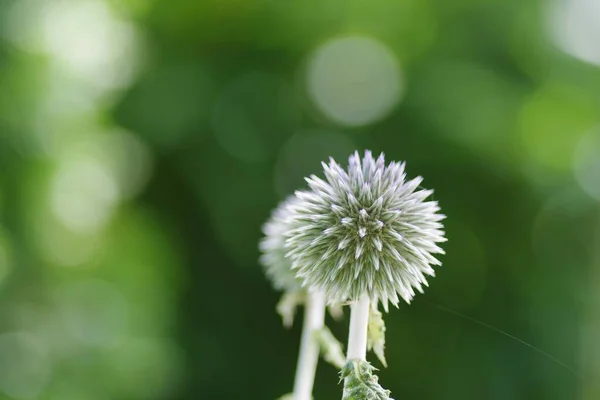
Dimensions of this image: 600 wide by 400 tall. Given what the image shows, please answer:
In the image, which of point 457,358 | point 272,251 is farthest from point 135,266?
point 272,251

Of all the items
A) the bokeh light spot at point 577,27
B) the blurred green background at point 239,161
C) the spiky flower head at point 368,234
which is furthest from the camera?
the blurred green background at point 239,161

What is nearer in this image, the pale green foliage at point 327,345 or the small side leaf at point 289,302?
the pale green foliage at point 327,345

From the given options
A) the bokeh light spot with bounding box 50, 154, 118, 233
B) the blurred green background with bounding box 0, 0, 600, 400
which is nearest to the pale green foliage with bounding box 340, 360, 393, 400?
the blurred green background with bounding box 0, 0, 600, 400

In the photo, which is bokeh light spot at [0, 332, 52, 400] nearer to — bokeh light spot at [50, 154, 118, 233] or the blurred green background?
the blurred green background

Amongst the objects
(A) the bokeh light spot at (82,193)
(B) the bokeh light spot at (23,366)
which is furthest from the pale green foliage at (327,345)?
(A) the bokeh light spot at (82,193)

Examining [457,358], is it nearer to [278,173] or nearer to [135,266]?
[278,173]

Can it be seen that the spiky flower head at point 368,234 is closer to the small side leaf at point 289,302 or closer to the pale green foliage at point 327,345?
the pale green foliage at point 327,345

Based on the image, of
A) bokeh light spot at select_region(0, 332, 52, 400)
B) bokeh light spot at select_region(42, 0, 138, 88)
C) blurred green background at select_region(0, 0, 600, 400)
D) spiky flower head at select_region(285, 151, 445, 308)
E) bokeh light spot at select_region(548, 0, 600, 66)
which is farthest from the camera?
bokeh light spot at select_region(42, 0, 138, 88)
